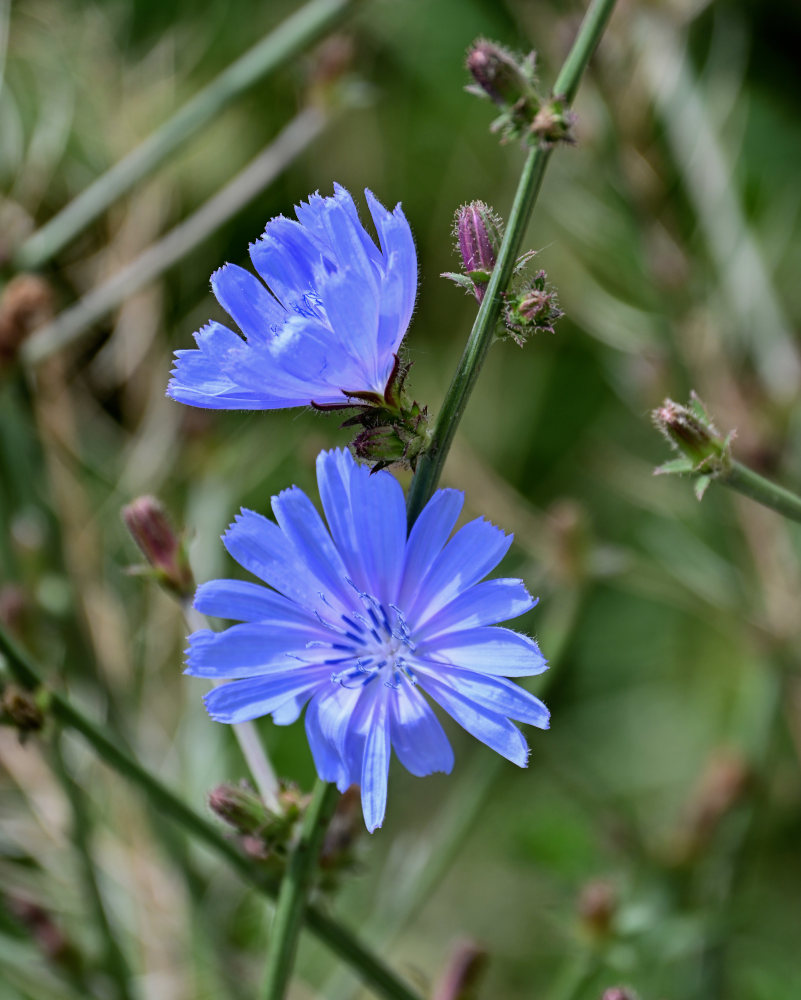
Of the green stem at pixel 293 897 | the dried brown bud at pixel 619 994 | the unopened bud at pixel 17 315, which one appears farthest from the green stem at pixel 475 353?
the unopened bud at pixel 17 315

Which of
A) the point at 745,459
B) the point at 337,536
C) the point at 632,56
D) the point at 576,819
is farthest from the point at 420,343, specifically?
the point at 337,536

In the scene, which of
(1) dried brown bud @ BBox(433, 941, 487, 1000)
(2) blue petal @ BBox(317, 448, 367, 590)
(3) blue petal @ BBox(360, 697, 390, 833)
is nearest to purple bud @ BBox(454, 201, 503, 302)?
(2) blue petal @ BBox(317, 448, 367, 590)

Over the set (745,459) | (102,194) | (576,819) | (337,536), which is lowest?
(576,819)

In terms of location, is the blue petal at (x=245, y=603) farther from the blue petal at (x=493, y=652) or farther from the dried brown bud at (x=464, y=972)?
the dried brown bud at (x=464, y=972)

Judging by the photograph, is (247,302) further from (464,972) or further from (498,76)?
(464,972)

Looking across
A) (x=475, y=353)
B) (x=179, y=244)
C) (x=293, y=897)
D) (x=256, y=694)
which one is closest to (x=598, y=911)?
(x=293, y=897)

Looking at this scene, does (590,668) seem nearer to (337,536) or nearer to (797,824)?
(797,824)
